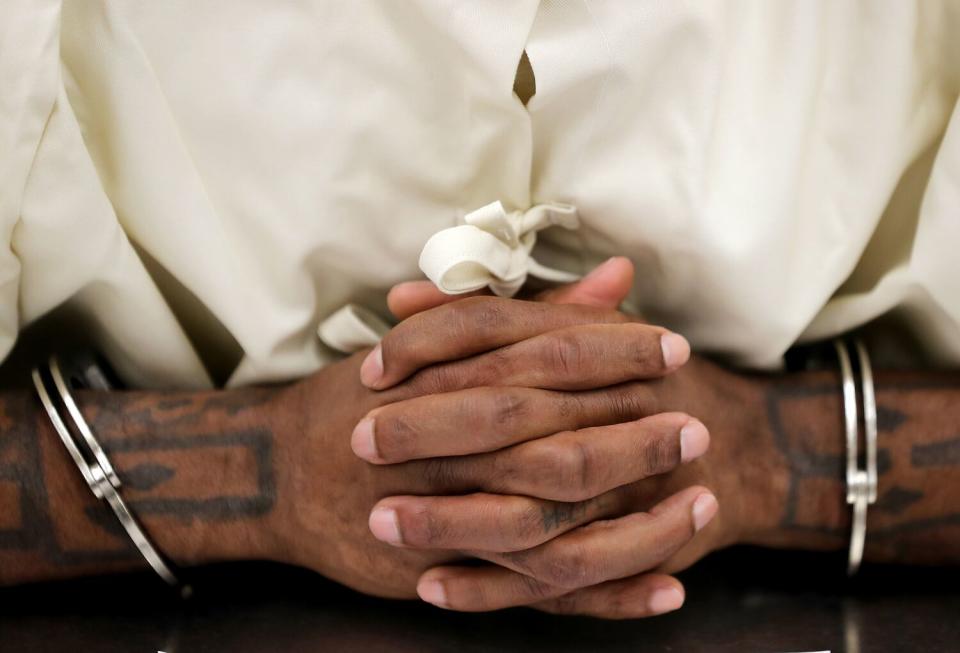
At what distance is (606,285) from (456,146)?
14cm

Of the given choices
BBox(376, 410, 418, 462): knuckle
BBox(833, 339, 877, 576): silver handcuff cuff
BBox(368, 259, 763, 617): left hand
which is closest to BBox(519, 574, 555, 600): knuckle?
BBox(368, 259, 763, 617): left hand

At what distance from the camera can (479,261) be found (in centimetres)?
58

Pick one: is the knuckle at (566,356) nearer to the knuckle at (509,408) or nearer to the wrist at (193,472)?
the knuckle at (509,408)

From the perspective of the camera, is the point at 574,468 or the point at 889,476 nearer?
the point at 574,468

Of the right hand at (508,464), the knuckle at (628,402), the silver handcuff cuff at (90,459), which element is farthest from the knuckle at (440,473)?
the silver handcuff cuff at (90,459)

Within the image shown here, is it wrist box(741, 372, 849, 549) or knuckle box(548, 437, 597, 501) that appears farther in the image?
wrist box(741, 372, 849, 549)

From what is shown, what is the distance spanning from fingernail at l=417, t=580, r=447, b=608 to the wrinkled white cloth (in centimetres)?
20

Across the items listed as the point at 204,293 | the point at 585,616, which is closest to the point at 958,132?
the point at 585,616

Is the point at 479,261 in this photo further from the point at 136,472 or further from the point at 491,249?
the point at 136,472

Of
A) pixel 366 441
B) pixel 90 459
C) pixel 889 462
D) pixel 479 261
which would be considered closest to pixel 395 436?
pixel 366 441

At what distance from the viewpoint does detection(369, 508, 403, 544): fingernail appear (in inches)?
21.7

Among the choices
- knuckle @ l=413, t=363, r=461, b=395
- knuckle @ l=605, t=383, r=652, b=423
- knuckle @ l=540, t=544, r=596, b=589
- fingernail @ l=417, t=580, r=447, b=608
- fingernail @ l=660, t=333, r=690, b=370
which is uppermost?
fingernail @ l=660, t=333, r=690, b=370

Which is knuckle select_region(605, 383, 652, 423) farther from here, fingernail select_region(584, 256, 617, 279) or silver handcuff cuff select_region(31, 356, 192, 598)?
silver handcuff cuff select_region(31, 356, 192, 598)

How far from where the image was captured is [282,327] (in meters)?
0.64
